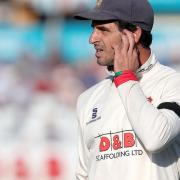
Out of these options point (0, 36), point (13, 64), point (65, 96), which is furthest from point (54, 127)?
point (0, 36)

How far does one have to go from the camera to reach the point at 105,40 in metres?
3.79

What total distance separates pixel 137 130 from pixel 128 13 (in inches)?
24.9

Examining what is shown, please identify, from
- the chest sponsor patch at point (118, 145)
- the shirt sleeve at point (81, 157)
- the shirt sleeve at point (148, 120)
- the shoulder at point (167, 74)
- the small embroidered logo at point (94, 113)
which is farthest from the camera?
the shirt sleeve at point (81, 157)

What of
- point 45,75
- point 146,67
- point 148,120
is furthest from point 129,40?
point 45,75

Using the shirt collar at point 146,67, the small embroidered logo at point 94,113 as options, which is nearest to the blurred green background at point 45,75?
the small embroidered logo at point 94,113

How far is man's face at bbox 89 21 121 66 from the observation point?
376cm

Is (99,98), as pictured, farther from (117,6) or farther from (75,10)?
(75,10)

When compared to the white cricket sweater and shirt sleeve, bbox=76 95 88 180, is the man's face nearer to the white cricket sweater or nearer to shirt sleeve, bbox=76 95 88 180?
the white cricket sweater

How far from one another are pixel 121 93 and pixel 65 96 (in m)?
6.06

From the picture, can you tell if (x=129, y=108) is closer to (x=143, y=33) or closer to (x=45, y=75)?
(x=143, y=33)

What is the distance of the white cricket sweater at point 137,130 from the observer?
11.3 feet

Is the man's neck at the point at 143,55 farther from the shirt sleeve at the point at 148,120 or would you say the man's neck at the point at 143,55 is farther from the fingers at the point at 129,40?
the shirt sleeve at the point at 148,120

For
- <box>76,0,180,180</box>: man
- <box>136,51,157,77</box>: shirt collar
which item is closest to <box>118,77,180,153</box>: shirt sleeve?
<box>76,0,180,180</box>: man

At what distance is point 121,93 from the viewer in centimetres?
359
